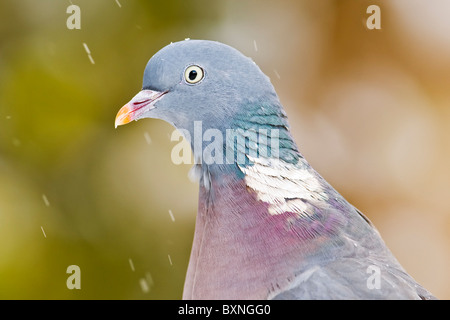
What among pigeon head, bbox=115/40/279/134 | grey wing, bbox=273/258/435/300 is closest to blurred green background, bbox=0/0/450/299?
pigeon head, bbox=115/40/279/134

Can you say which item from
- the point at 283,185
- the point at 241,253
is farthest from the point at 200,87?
the point at 241,253

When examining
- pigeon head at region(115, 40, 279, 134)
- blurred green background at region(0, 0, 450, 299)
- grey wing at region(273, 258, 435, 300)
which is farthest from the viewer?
blurred green background at region(0, 0, 450, 299)

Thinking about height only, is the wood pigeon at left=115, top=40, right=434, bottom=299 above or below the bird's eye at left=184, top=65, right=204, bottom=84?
below

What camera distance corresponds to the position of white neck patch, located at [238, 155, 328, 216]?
1.54m

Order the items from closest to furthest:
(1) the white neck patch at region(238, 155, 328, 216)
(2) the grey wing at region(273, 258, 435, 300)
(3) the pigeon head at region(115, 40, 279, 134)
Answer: (2) the grey wing at region(273, 258, 435, 300) < (1) the white neck patch at region(238, 155, 328, 216) < (3) the pigeon head at region(115, 40, 279, 134)

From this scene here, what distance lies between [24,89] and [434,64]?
238 cm

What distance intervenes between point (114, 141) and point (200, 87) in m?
1.48

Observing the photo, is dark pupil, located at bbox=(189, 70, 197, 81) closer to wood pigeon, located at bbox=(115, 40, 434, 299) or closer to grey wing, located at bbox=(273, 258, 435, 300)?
wood pigeon, located at bbox=(115, 40, 434, 299)

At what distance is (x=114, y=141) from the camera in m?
3.13

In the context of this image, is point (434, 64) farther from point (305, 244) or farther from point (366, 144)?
point (305, 244)

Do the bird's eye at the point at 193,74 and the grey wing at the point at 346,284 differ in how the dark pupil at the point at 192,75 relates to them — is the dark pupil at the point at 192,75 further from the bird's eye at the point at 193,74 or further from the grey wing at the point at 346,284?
the grey wing at the point at 346,284

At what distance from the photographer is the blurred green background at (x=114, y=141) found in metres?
3.02

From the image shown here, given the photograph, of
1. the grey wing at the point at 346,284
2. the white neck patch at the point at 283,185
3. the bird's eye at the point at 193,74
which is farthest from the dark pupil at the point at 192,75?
the grey wing at the point at 346,284

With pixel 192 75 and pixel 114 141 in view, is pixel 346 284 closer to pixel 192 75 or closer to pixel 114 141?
pixel 192 75
